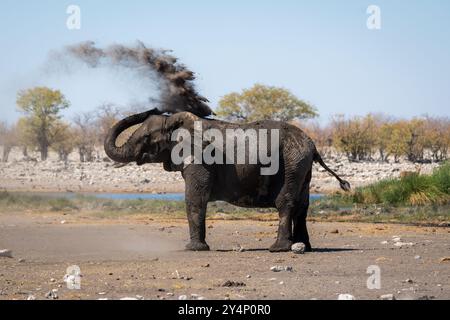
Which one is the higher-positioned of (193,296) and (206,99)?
(206,99)

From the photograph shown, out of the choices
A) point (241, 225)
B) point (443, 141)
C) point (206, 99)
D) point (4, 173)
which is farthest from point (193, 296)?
point (443, 141)

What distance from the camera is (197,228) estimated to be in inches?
696

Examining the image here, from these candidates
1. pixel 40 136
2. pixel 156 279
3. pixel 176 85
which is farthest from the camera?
pixel 40 136

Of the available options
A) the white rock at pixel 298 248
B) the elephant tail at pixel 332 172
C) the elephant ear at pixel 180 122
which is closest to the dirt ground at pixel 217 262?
the white rock at pixel 298 248

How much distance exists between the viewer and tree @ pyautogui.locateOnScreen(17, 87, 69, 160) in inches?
2857

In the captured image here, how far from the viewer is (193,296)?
465 inches

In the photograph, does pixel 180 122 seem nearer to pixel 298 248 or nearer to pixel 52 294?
pixel 298 248

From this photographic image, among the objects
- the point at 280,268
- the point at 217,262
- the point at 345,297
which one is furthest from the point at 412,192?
the point at 345,297

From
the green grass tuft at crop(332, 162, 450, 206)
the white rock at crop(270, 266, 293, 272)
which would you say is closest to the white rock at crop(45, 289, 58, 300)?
the white rock at crop(270, 266, 293, 272)

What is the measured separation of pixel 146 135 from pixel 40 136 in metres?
58.4

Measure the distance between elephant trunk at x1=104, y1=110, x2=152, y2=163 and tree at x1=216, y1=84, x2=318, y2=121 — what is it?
64097mm

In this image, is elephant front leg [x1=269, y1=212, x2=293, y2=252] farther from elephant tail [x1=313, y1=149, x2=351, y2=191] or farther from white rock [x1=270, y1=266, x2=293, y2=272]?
white rock [x1=270, y1=266, x2=293, y2=272]
